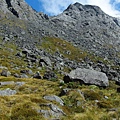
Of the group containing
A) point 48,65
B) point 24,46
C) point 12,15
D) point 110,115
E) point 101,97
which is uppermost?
point 12,15

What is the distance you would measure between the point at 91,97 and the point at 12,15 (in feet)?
572

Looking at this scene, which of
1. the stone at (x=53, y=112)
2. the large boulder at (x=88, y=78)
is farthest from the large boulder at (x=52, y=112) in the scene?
the large boulder at (x=88, y=78)

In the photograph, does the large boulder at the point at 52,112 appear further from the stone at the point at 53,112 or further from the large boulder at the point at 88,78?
the large boulder at the point at 88,78

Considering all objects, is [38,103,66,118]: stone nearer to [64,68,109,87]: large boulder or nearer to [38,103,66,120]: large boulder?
[38,103,66,120]: large boulder

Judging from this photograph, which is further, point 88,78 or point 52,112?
point 88,78

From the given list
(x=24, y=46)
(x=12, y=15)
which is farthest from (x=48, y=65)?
(x=12, y=15)

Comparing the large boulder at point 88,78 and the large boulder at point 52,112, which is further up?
the large boulder at point 88,78

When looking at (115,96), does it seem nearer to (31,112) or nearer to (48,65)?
(31,112)

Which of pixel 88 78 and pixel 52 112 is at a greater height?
pixel 88 78

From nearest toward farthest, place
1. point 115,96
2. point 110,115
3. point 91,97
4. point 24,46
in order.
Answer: point 110,115, point 91,97, point 115,96, point 24,46

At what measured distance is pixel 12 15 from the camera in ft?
619

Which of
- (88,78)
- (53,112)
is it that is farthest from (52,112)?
(88,78)

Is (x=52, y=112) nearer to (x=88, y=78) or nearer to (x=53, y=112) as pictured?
(x=53, y=112)

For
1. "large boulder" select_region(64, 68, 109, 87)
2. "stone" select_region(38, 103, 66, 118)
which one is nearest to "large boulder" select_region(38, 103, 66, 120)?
"stone" select_region(38, 103, 66, 118)
